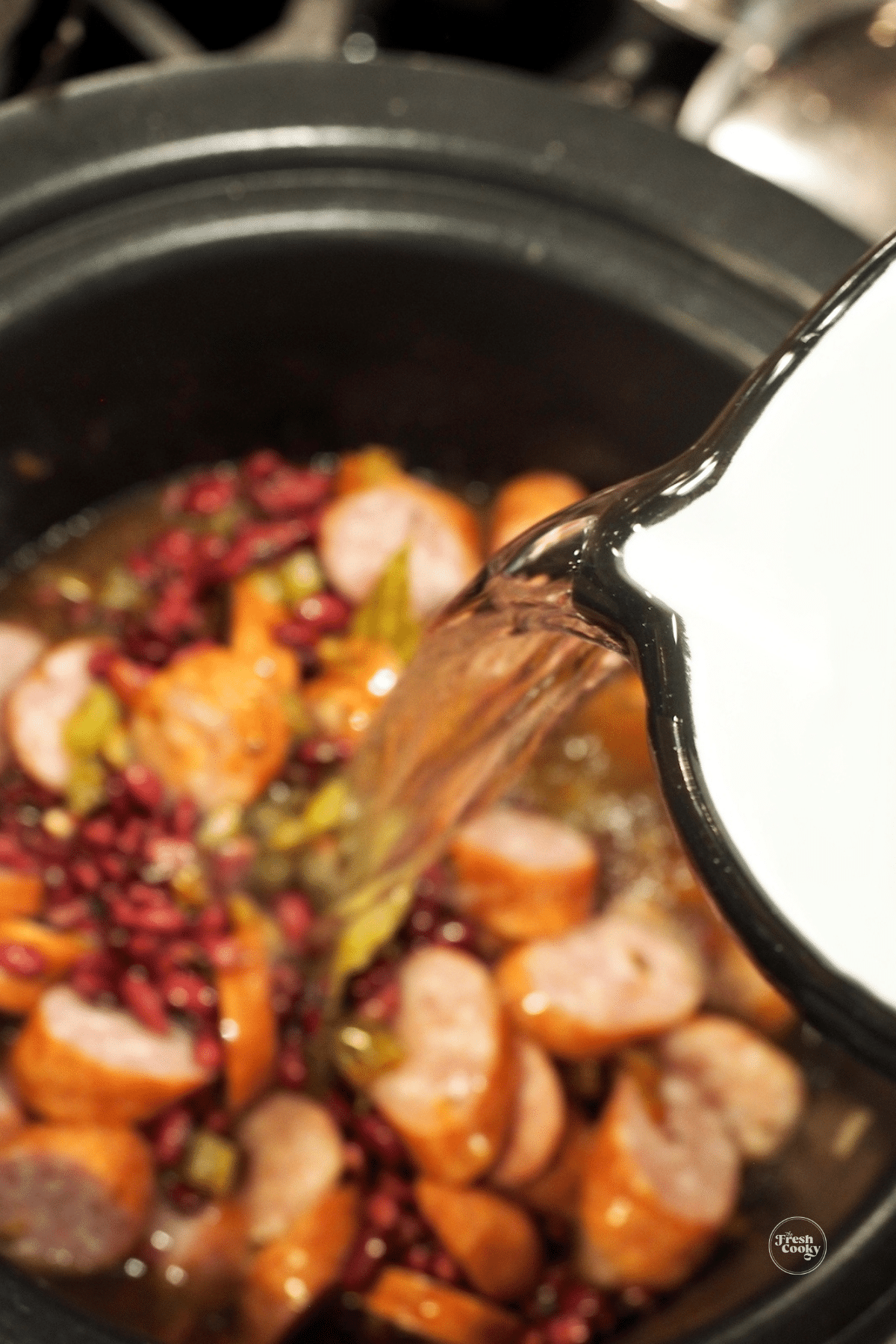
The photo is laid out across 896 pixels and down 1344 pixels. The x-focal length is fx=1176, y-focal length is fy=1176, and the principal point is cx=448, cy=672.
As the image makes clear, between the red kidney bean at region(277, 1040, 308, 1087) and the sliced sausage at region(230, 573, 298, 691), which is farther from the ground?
the sliced sausage at region(230, 573, 298, 691)

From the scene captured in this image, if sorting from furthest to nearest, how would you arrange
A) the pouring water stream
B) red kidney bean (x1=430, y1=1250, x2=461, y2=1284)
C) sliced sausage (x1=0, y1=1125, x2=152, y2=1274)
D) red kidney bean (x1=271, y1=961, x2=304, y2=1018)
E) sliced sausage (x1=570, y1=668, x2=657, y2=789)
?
sliced sausage (x1=570, y1=668, x2=657, y2=789), red kidney bean (x1=271, y1=961, x2=304, y2=1018), red kidney bean (x1=430, y1=1250, x2=461, y2=1284), sliced sausage (x1=0, y1=1125, x2=152, y2=1274), the pouring water stream

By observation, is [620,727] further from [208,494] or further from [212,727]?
[208,494]

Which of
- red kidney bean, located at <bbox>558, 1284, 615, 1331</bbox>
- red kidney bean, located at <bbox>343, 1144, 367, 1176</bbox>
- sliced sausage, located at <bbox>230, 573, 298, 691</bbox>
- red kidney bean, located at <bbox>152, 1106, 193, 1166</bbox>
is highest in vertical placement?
sliced sausage, located at <bbox>230, 573, 298, 691</bbox>

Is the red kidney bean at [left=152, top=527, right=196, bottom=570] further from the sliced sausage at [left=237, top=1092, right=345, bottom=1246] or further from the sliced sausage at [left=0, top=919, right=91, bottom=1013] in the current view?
the sliced sausage at [left=237, top=1092, right=345, bottom=1246]

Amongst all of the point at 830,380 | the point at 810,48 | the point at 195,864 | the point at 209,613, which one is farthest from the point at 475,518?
the point at 830,380

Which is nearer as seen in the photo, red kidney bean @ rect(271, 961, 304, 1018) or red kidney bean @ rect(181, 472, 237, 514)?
red kidney bean @ rect(271, 961, 304, 1018)

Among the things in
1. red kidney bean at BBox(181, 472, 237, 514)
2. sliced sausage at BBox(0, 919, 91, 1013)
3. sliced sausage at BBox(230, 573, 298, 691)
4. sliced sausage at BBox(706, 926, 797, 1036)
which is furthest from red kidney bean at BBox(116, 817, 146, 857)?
sliced sausage at BBox(706, 926, 797, 1036)

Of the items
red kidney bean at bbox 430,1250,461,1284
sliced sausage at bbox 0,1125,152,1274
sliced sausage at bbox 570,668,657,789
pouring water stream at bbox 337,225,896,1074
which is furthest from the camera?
sliced sausage at bbox 570,668,657,789

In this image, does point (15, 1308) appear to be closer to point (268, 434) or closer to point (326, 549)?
point (326, 549)

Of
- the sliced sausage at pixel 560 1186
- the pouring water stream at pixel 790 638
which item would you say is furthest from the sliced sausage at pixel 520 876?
the pouring water stream at pixel 790 638

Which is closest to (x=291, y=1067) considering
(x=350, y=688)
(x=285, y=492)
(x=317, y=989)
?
(x=317, y=989)
